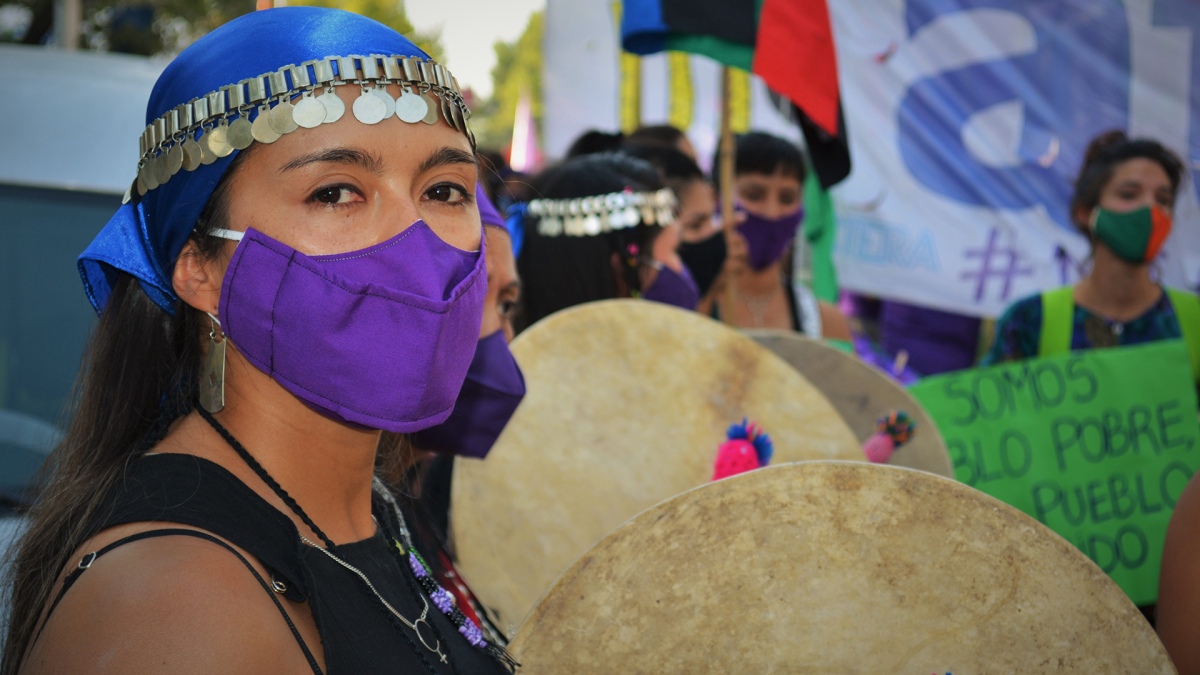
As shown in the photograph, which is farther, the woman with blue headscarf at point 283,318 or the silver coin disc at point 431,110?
the silver coin disc at point 431,110

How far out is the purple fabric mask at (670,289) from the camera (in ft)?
12.2

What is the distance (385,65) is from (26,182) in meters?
2.55

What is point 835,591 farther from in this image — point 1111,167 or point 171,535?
point 1111,167

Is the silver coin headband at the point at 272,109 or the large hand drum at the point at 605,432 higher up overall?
the silver coin headband at the point at 272,109

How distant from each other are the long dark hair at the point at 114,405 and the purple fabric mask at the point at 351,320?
0.12 meters

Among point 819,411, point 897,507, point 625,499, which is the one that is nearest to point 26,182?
point 625,499

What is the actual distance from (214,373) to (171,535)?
338 millimetres

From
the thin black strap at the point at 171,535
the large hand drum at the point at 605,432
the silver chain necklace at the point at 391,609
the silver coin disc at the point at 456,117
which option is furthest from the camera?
the large hand drum at the point at 605,432

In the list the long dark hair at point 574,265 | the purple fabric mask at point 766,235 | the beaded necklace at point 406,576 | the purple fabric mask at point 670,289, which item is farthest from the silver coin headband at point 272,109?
the purple fabric mask at point 766,235

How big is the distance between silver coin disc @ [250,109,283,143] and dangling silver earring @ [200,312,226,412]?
29 cm

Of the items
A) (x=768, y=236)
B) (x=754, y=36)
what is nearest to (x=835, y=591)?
(x=754, y=36)

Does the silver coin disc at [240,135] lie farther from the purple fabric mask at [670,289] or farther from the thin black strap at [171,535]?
the purple fabric mask at [670,289]

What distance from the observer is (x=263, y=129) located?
1.53m

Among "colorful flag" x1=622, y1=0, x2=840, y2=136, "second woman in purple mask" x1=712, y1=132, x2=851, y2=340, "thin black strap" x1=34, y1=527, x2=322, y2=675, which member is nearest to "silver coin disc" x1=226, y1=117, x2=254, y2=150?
"thin black strap" x1=34, y1=527, x2=322, y2=675
